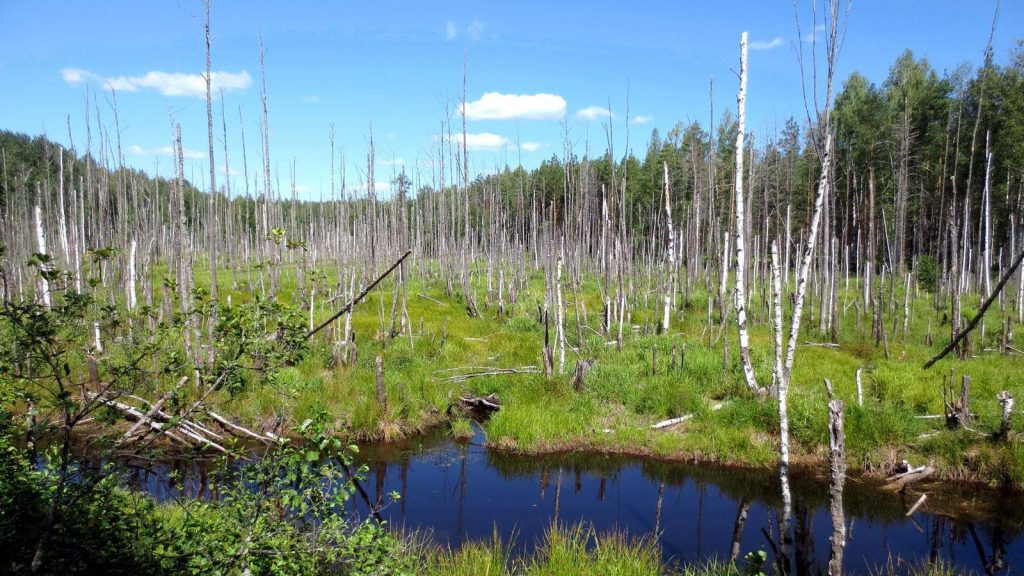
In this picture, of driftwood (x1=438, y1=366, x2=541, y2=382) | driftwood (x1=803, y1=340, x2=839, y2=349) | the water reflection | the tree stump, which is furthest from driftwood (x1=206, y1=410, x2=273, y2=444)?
driftwood (x1=803, y1=340, x2=839, y2=349)

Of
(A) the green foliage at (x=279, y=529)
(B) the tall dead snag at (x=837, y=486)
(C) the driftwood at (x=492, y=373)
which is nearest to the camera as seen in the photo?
(A) the green foliage at (x=279, y=529)

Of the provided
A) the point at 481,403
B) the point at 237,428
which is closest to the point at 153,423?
the point at 237,428

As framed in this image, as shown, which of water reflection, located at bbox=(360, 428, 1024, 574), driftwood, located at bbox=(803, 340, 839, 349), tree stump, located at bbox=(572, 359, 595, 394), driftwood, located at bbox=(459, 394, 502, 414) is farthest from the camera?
driftwood, located at bbox=(803, 340, 839, 349)

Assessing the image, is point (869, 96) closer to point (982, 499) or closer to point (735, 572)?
point (982, 499)

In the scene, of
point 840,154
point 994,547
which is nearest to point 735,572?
point 994,547

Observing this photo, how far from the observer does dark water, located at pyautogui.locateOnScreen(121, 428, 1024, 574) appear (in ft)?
24.5

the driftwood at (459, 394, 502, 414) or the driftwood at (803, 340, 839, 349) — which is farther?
the driftwood at (803, 340, 839, 349)

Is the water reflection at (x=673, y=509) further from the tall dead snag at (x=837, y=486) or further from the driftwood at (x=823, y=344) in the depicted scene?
the driftwood at (x=823, y=344)

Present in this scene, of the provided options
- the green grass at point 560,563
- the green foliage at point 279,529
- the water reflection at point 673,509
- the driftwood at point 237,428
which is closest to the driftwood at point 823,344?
the water reflection at point 673,509

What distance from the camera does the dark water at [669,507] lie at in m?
7.48

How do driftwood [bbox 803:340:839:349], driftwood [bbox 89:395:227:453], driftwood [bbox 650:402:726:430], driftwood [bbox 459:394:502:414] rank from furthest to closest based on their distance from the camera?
driftwood [bbox 803:340:839:349], driftwood [bbox 459:394:502:414], driftwood [bbox 650:402:726:430], driftwood [bbox 89:395:227:453]

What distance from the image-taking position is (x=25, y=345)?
318 cm

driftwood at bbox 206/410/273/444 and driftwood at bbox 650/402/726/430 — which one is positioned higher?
driftwood at bbox 206/410/273/444

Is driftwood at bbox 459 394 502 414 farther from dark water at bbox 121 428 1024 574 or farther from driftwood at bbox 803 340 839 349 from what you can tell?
driftwood at bbox 803 340 839 349
